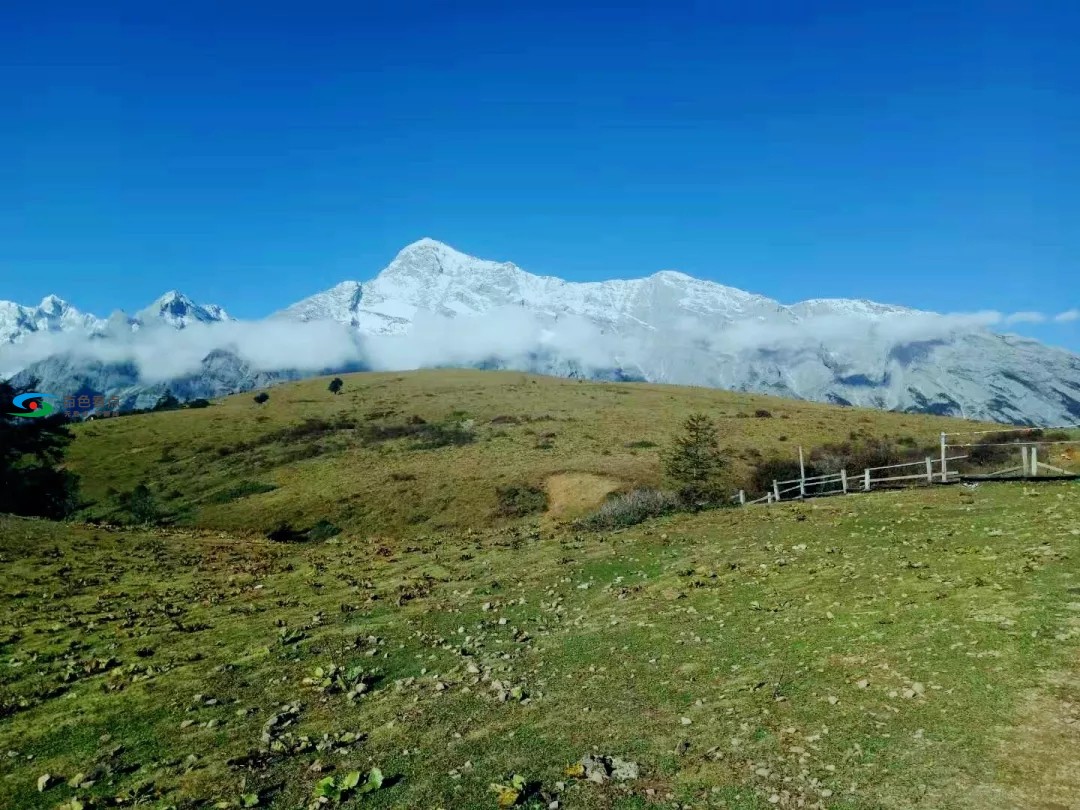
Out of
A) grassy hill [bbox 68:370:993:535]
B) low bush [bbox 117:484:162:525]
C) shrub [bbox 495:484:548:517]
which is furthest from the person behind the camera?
low bush [bbox 117:484:162:525]

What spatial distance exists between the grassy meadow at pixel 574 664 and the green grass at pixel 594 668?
67 mm

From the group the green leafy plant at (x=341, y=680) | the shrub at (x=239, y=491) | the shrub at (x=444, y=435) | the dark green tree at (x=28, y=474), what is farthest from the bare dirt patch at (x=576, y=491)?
the dark green tree at (x=28, y=474)

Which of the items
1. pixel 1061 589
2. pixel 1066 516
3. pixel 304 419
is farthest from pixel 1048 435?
pixel 304 419

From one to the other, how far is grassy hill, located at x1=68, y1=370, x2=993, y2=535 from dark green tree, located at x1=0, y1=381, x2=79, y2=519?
5.41 metres

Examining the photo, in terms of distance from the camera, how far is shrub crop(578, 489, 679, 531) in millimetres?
33312

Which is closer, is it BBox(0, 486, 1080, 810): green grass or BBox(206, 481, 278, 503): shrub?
BBox(0, 486, 1080, 810): green grass

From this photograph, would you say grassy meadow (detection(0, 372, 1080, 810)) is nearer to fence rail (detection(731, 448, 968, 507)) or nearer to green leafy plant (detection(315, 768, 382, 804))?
green leafy plant (detection(315, 768, 382, 804))

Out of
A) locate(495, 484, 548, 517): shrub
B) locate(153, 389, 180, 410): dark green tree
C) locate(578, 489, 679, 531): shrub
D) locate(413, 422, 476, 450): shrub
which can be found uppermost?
locate(153, 389, 180, 410): dark green tree

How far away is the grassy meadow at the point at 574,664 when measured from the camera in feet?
31.1

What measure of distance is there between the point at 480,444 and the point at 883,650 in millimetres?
63004

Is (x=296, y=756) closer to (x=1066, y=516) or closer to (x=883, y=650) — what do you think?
(x=883, y=650)

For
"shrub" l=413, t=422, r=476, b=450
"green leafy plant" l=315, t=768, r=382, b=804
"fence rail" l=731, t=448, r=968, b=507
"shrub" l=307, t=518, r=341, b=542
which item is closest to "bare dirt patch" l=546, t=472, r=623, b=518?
"fence rail" l=731, t=448, r=968, b=507

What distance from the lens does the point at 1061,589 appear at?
46.0 feet

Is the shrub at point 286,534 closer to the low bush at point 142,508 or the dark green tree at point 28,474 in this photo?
the low bush at point 142,508
